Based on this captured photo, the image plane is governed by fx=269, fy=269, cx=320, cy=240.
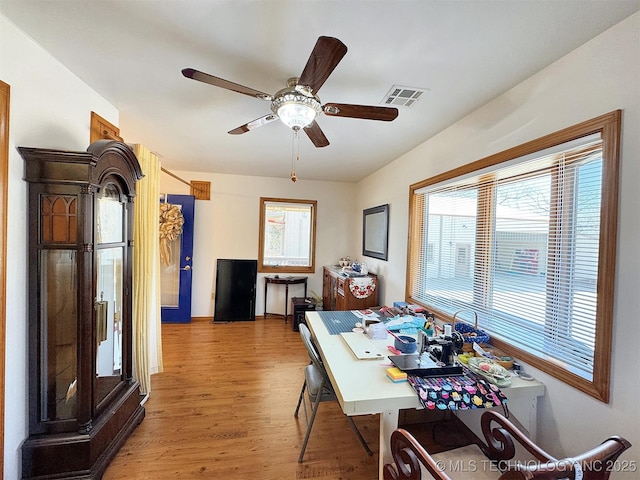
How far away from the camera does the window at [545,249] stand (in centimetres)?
123

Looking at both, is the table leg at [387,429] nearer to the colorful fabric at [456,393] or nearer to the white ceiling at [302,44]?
the colorful fabric at [456,393]

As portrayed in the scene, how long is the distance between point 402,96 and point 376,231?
2263 mm

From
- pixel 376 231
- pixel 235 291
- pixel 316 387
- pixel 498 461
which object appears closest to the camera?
pixel 498 461

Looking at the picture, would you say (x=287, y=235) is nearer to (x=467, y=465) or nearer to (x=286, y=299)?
(x=286, y=299)

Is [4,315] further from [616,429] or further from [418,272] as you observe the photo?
[418,272]

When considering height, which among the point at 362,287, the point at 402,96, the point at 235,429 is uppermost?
the point at 402,96

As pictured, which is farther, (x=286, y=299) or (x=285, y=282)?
(x=286, y=299)

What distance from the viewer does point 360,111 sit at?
5.32 feet

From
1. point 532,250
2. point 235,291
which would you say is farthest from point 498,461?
point 235,291

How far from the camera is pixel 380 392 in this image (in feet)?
4.27

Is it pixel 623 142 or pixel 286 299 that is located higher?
pixel 623 142

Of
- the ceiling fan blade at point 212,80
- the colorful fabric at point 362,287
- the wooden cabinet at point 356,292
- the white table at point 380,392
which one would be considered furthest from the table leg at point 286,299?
the ceiling fan blade at point 212,80

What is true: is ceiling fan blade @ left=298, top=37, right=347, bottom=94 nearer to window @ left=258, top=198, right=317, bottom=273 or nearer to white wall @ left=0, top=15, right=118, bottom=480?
white wall @ left=0, top=15, right=118, bottom=480

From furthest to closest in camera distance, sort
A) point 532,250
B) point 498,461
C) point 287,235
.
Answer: point 287,235, point 532,250, point 498,461
